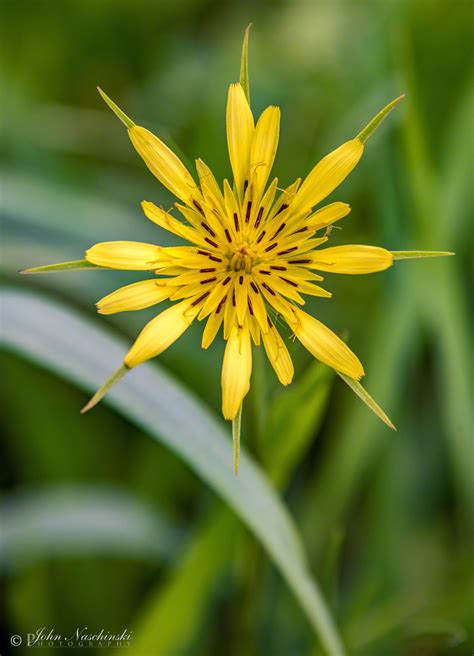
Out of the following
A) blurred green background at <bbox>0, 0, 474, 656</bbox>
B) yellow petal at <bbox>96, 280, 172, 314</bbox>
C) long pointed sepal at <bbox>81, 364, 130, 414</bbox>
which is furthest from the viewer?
blurred green background at <bbox>0, 0, 474, 656</bbox>

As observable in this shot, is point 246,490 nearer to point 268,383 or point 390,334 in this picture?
point 268,383

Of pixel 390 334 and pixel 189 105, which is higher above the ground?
pixel 189 105

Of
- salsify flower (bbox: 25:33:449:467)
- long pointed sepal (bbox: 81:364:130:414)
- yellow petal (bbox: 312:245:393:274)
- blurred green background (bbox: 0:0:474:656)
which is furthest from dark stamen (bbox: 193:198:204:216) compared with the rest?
blurred green background (bbox: 0:0:474:656)

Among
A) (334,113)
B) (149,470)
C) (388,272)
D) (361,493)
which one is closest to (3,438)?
(149,470)

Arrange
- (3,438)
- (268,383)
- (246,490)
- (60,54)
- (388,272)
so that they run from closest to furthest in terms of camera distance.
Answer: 1. (246,490)
2. (268,383)
3. (388,272)
4. (3,438)
5. (60,54)

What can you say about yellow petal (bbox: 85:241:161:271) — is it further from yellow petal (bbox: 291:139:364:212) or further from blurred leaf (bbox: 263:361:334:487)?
blurred leaf (bbox: 263:361:334:487)

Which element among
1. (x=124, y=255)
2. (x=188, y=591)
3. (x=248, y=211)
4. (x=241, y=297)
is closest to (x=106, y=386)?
(x=124, y=255)
